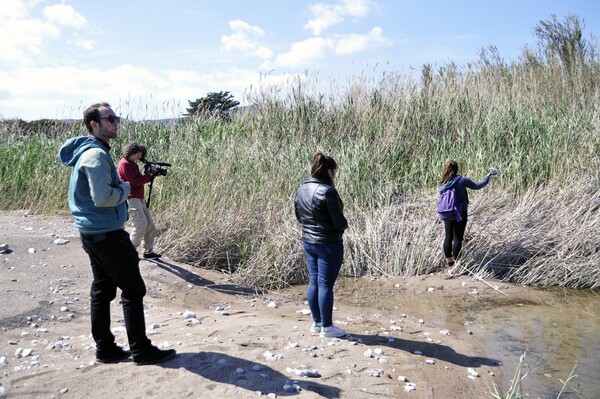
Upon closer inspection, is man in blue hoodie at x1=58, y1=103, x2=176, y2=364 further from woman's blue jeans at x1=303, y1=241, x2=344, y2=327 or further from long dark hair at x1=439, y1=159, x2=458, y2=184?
long dark hair at x1=439, y1=159, x2=458, y2=184

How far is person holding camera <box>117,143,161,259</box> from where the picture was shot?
6603mm

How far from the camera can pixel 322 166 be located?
4797 millimetres

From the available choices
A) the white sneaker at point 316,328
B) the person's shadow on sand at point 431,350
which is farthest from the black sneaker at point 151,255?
the person's shadow on sand at point 431,350

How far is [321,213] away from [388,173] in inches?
197

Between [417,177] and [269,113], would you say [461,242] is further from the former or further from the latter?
[269,113]

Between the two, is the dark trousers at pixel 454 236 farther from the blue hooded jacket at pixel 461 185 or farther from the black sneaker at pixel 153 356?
the black sneaker at pixel 153 356

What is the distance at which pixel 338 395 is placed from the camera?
150 inches

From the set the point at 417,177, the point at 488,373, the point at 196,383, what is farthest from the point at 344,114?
the point at 196,383

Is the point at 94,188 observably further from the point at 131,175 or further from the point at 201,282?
the point at 201,282

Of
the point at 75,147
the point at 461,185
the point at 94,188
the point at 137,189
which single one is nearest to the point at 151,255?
the point at 137,189

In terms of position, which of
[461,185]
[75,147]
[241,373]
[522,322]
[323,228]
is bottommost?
[522,322]

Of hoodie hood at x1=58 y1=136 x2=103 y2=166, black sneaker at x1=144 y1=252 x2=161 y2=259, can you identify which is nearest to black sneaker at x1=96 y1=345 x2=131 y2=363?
hoodie hood at x1=58 y1=136 x2=103 y2=166

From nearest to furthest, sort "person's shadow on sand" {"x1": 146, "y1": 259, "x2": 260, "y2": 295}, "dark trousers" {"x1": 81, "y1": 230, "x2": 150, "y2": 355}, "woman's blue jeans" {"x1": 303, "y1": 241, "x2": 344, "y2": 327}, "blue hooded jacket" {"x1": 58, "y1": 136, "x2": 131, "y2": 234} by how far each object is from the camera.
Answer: "blue hooded jacket" {"x1": 58, "y1": 136, "x2": 131, "y2": 234} → "dark trousers" {"x1": 81, "y1": 230, "x2": 150, "y2": 355} → "woman's blue jeans" {"x1": 303, "y1": 241, "x2": 344, "y2": 327} → "person's shadow on sand" {"x1": 146, "y1": 259, "x2": 260, "y2": 295}

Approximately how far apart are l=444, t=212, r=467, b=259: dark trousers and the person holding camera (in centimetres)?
388
